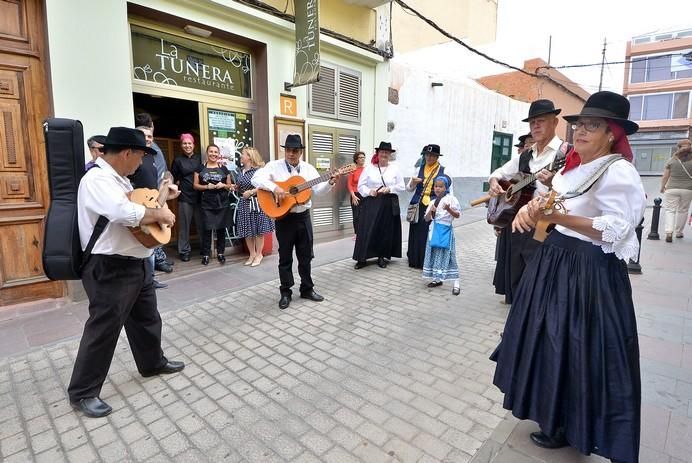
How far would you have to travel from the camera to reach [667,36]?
98.2ft

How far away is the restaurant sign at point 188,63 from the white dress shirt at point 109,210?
3564mm

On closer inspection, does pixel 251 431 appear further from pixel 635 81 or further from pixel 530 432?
pixel 635 81

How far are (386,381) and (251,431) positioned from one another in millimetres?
1040

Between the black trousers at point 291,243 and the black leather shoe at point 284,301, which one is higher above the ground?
the black trousers at point 291,243

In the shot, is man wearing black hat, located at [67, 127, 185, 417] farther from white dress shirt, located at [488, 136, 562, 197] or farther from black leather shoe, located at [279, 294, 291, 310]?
white dress shirt, located at [488, 136, 562, 197]

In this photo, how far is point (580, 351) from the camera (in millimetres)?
1950

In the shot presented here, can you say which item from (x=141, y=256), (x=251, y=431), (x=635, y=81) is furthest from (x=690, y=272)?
(x=635, y=81)

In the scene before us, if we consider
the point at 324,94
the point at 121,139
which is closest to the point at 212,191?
the point at 324,94

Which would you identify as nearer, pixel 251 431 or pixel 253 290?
pixel 251 431

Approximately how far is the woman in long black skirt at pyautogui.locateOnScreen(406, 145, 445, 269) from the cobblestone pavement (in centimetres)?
176

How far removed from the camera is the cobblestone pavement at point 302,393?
2.25 metres

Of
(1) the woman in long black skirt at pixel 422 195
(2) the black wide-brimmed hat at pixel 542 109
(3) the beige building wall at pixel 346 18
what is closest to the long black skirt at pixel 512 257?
(2) the black wide-brimmed hat at pixel 542 109

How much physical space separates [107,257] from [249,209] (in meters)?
3.54

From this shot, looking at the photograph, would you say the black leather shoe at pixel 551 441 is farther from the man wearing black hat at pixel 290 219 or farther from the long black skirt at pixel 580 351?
the man wearing black hat at pixel 290 219
